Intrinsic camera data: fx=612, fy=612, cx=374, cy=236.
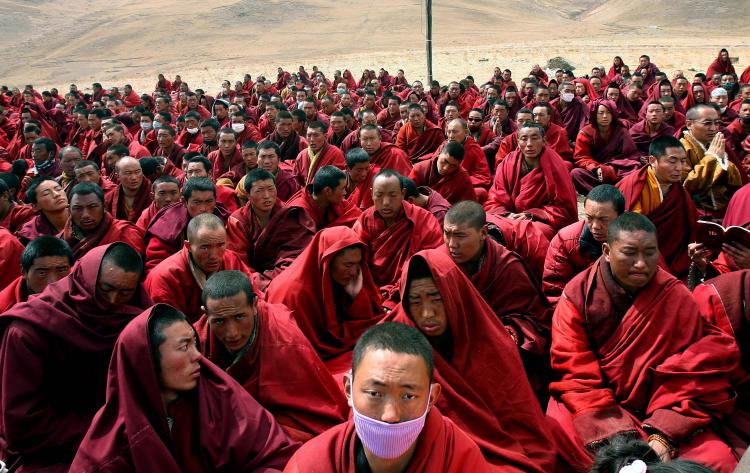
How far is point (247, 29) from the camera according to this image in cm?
4888

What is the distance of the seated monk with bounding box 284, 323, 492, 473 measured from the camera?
5.92 ft

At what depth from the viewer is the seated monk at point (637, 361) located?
2672 millimetres

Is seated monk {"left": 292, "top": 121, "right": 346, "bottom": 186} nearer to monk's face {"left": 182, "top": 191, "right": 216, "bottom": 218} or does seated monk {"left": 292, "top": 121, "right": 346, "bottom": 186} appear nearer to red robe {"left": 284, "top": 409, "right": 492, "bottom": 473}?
monk's face {"left": 182, "top": 191, "right": 216, "bottom": 218}

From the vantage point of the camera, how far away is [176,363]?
2.28m

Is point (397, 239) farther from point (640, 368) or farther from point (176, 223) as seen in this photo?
point (640, 368)

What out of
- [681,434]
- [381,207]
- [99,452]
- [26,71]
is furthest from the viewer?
[26,71]

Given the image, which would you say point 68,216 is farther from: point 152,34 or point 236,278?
point 152,34

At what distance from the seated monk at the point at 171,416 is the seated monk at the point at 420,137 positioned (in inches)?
269

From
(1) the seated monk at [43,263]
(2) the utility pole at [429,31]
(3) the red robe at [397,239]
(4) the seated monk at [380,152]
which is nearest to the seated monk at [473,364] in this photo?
(3) the red robe at [397,239]

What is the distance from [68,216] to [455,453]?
414cm

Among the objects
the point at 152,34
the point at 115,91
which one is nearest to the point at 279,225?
the point at 115,91

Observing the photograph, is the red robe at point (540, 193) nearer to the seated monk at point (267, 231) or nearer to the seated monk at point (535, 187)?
the seated monk at point (535, 187)

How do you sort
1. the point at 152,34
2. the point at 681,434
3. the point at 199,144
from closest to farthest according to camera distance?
the point at 681,434 < the point at 199,144 < the point at 152,34

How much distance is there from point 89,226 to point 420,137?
5.49 metres
